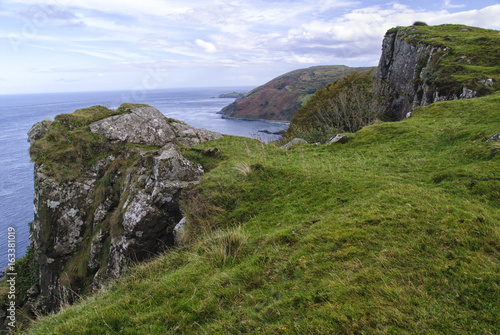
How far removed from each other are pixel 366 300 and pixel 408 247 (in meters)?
1.51

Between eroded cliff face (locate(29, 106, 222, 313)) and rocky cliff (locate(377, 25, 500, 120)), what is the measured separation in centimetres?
2281

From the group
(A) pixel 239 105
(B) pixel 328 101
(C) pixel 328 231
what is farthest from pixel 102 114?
(A) pixel 239 105

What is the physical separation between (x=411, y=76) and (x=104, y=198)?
1561 inches

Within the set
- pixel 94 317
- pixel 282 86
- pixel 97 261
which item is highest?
pixel 282 86

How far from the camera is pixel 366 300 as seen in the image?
3.62 meters

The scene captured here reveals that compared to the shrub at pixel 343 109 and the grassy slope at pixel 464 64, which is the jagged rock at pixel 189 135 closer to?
the shrub at pixel 343 109

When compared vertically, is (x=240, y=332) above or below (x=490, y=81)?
below

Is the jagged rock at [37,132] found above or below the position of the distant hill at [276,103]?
below

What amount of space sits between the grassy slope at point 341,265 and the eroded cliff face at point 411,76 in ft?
48.9

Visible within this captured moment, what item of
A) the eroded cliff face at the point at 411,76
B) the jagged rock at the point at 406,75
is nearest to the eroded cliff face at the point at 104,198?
the eroded cliff face at the point at 411,76

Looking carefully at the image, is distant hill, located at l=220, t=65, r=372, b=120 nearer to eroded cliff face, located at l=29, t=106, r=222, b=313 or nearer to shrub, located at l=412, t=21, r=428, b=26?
shrub, located at l=412, t=21, r=428, b=26

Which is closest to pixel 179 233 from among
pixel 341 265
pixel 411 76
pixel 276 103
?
pixel 341 265

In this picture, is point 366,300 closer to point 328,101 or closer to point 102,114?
point 102,114

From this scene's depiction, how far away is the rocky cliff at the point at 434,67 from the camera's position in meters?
21.8
